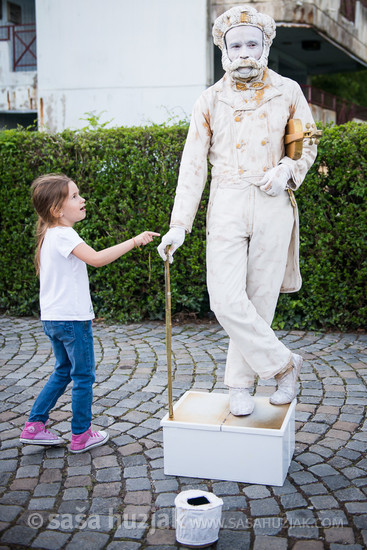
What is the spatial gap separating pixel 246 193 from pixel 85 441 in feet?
5.58

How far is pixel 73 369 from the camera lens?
3348 mm

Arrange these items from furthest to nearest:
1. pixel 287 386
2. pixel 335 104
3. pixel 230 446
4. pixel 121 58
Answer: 1. pixel 335 104
2. pixel 121 58
3. pixel 287 386
4. pixel 230 446

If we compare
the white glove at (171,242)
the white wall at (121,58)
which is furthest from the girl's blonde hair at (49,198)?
the white wall at (121,58)

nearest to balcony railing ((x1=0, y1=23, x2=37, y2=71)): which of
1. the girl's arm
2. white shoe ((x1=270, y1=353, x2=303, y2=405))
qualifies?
the girl's arm

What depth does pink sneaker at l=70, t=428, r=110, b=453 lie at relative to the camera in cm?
349

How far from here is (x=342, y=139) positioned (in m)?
5.93

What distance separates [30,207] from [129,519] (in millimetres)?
4686

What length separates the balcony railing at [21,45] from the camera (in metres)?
15.3

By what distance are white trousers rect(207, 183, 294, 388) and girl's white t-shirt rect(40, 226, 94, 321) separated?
2.38 feet

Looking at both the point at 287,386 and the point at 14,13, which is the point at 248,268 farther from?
the point at 14,13

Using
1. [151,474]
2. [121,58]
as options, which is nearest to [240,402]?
[151,474]

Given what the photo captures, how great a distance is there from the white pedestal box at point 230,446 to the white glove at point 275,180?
1.21 metres

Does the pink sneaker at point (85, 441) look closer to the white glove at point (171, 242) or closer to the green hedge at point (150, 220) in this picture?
the white glove at point (171, 242)

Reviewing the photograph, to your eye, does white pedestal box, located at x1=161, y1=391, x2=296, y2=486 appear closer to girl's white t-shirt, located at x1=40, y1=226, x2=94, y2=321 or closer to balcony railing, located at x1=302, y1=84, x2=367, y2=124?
girl's white t-shirt, located at x1=40, y1=226, x2=94, y2=321
